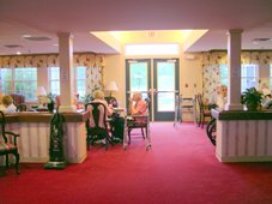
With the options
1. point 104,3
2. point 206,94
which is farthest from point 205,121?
point 104,3

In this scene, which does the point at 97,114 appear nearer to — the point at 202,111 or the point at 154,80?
the point at 202,111

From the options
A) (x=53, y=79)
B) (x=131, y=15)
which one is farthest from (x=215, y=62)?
(x=131, y=15)

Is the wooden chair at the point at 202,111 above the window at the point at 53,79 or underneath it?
underneath

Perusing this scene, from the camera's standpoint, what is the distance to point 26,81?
11.0 metres

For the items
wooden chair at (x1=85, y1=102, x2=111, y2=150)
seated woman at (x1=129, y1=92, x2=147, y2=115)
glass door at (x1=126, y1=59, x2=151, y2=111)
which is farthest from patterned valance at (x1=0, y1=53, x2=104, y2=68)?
wooden chair at (x1=85, y1=102, x2=111, y2=150)

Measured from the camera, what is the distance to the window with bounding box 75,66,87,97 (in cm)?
1063

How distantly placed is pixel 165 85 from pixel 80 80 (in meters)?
2.79

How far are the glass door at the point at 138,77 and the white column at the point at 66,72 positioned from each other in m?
5.19

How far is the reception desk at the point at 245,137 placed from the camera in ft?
17.5

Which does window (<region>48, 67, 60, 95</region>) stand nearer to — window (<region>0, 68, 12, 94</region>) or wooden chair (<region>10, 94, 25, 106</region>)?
wooden chair (<region>10, 94, 25, 106</region>)

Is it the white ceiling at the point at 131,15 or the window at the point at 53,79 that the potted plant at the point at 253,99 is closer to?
the white ceiling at the point at 131,15

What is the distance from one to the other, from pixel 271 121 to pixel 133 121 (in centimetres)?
267

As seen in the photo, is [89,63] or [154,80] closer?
[89,63]

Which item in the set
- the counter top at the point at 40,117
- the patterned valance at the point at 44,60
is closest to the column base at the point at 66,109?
the counter top at the point at 40,117
